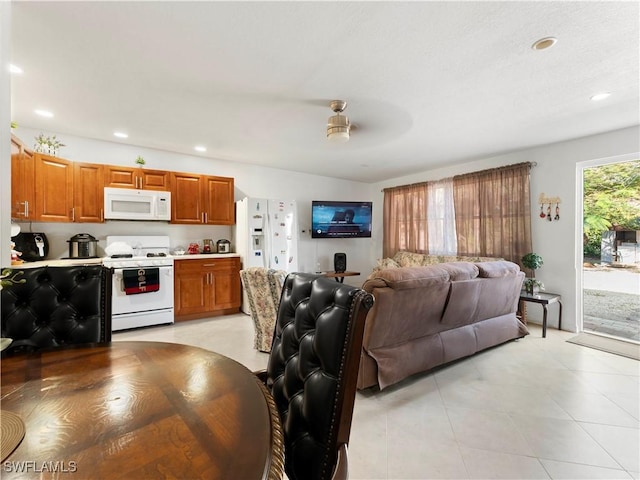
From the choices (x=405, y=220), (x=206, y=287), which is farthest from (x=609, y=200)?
(x=206, y=287)

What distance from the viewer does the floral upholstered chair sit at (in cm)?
282

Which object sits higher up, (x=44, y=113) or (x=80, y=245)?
(x=44, y=113)

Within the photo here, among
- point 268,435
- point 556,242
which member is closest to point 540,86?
point 556,242

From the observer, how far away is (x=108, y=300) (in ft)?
4.79

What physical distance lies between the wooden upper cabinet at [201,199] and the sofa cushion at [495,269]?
360cm

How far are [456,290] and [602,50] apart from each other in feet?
6.46

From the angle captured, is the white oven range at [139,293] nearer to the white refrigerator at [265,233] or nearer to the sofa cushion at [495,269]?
the white refrigerator at [265,233]

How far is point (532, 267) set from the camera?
375 cm

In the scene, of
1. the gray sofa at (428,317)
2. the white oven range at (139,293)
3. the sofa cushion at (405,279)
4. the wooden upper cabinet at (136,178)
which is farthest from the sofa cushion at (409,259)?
the wooden upper cabinet at (136,178)

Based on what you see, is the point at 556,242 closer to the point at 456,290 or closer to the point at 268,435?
the point at 456,290

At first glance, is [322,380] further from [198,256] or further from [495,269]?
[198,256]

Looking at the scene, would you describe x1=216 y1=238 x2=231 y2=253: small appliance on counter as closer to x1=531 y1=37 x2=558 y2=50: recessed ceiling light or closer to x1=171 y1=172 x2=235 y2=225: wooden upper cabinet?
x1=171 y1=172 x2=235 y2=225: wooden upper cabinet

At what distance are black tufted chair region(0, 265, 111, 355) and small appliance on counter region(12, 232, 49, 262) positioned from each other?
2.68 m

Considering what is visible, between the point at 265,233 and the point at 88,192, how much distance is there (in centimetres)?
234
